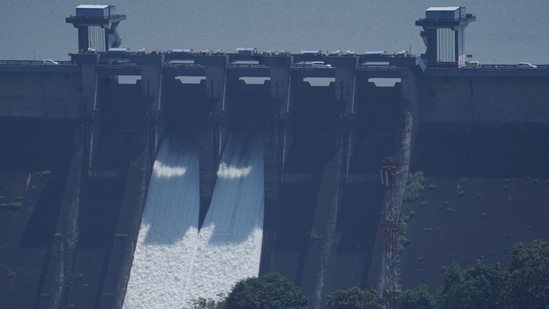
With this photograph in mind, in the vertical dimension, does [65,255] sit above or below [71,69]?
below

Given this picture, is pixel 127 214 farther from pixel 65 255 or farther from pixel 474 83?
pixel 474 83

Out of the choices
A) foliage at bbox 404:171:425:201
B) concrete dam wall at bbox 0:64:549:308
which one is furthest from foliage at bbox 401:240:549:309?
foliage at bbox 404:171:425:201

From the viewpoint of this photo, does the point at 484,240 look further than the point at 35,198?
No

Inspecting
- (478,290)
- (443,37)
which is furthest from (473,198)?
(478,290)

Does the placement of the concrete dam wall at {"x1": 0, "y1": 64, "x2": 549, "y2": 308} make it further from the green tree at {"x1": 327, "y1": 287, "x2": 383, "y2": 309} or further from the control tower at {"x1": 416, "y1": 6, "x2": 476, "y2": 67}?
the green tree at {"x1": 327, "y1": 287, "x2": 383, "y2": 309}

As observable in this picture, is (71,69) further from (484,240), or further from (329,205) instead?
(484,240)

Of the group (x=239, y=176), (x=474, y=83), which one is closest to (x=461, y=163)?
(x=474, y=83)

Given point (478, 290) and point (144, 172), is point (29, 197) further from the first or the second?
point (478, 290)

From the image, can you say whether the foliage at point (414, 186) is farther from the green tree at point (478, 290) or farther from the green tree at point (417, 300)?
the green tree at point (478, 290)

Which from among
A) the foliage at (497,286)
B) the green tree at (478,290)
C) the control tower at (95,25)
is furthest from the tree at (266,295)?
the control tower at (95,25)
